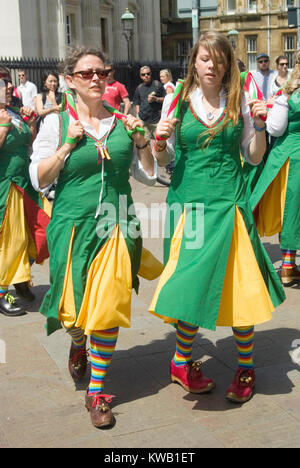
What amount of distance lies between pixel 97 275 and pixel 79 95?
99 cm

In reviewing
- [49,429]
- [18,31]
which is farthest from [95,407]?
[18,31]

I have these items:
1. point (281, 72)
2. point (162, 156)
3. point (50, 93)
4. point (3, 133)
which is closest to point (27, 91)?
point (50, 93)

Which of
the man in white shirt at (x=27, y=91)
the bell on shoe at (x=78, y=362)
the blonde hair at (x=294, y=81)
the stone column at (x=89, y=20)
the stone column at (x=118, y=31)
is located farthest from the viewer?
the stone column at (x=118, y=31)

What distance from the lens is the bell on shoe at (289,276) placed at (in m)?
6.16

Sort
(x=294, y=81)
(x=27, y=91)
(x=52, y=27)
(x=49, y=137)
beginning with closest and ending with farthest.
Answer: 1. (x=49, y=137)
2. (x=294, y=81)
3. (x=27, y=91)
4. (x=52, y=27)

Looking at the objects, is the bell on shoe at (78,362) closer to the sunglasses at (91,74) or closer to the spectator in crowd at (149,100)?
the sunglasses at (91,74)

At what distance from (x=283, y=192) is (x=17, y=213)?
228 centimetres

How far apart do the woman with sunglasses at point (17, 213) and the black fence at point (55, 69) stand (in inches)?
482

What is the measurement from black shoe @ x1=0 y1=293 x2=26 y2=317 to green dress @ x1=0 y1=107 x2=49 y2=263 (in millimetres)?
403

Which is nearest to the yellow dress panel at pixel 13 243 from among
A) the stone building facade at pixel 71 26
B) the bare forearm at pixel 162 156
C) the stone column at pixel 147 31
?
the bare forearm at pixel 162 156

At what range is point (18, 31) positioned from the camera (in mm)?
23531

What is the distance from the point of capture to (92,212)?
3.77m

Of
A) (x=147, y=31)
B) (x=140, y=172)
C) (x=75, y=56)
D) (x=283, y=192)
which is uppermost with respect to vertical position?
(x=147, y=31)

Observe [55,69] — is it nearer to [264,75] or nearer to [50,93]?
[50,93]
